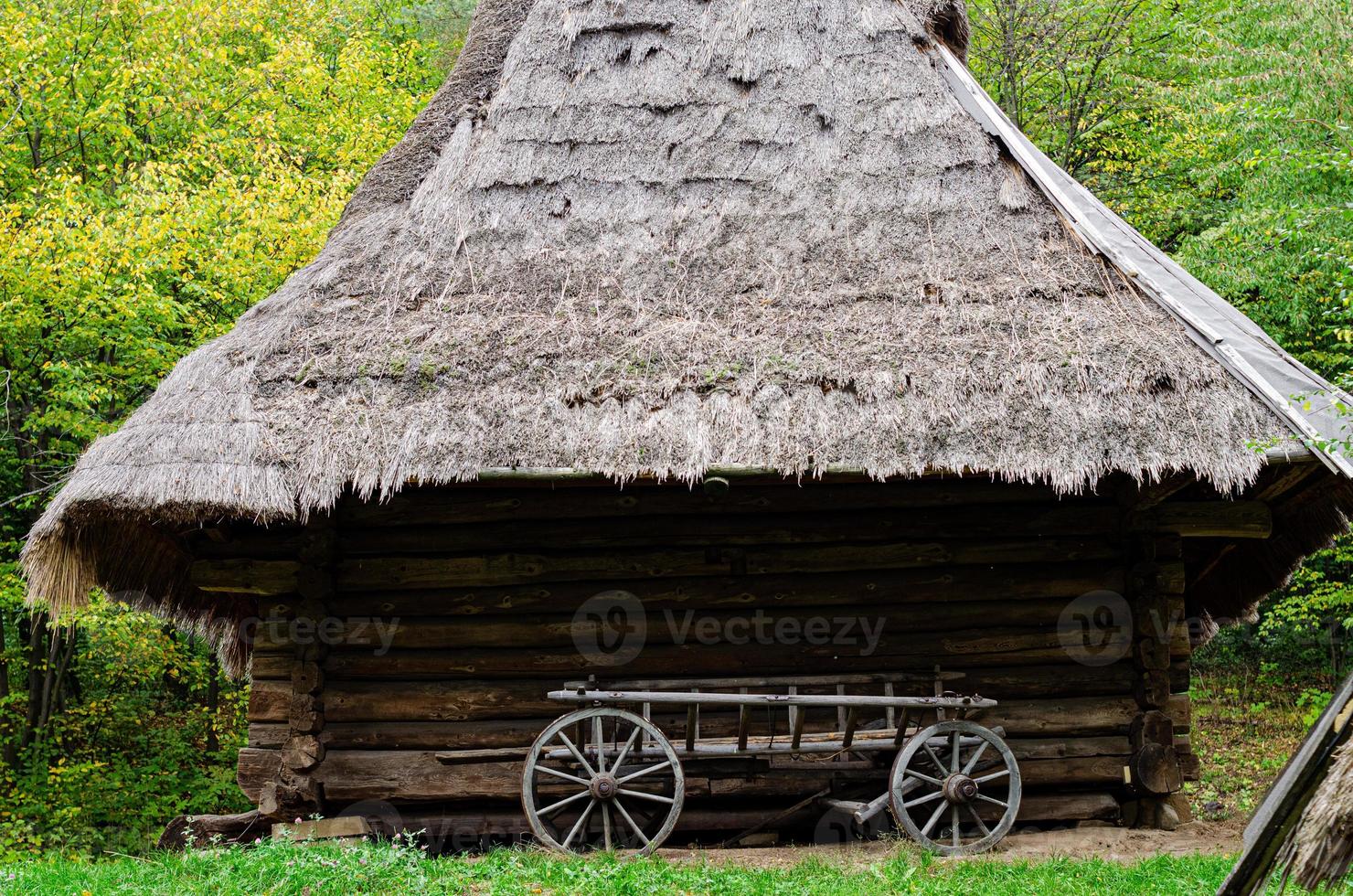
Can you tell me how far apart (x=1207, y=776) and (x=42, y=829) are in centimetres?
1231

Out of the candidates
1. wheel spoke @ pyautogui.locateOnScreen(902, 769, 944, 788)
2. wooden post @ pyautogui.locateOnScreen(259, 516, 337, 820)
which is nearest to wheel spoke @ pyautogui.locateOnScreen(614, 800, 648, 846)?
wheel spoke @ pyautogui.locateOnScreen(902, 769, 944, 788)

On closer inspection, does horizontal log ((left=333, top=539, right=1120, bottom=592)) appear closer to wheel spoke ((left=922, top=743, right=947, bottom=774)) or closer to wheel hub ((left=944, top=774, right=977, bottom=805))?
wheel spoke ((left=922, top=743, right=947, bottom=774))

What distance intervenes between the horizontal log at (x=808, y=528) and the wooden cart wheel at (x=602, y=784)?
1143 millimetres

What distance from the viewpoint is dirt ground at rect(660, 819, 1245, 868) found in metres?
5.69

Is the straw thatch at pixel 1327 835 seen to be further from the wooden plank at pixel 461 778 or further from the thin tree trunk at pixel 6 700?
the thin tree trunk at pixel 6 700

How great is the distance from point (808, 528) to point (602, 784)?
2039 millimetres

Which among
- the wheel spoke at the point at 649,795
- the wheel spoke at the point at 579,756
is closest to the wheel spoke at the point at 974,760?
the wheel spoke at the point at 649,795

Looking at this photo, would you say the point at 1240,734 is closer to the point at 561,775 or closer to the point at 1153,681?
the point at 1153,681

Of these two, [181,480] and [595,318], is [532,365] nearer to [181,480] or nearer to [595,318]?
[595,318]

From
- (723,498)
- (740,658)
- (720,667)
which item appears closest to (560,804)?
(720,667)

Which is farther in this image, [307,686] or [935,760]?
[307,686]

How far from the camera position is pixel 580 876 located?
201 inches

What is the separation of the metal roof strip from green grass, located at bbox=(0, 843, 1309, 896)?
237 centimetres

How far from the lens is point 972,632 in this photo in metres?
6.64
